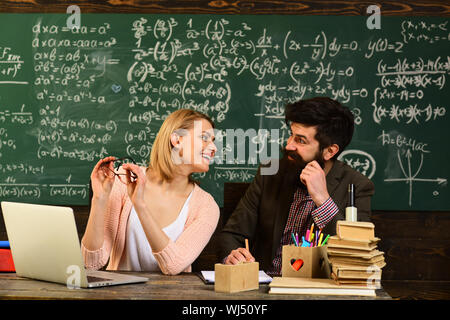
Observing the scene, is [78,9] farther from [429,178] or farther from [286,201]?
[429,178]

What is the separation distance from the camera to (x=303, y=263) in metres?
1.81

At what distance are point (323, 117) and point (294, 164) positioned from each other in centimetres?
25

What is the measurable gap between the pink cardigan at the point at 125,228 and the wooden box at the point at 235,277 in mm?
442

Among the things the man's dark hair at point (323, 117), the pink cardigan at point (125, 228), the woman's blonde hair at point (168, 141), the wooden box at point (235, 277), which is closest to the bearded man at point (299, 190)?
the man's dark hair at point (323, 117)

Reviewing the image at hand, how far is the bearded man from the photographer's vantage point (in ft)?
8.35

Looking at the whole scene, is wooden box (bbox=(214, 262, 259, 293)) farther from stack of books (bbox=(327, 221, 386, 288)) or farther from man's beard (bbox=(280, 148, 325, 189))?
man's beard (bbox=(280, 148, 325, 189))

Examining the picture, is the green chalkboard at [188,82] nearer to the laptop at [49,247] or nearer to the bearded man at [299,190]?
the bearded man at [299,190]

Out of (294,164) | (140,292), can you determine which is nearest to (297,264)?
(140,292)

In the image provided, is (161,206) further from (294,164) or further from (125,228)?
(294,164)

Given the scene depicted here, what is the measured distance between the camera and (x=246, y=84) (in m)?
3.79

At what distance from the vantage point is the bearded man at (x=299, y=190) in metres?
2.54

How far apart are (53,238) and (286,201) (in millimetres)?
1206

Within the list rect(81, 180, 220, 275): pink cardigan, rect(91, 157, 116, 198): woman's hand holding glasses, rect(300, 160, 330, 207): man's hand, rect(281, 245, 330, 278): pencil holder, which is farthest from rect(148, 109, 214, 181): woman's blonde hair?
rect(281, 245, 330, 278): pencil holder

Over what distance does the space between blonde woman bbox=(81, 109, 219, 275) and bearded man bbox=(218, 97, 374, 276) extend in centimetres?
30
